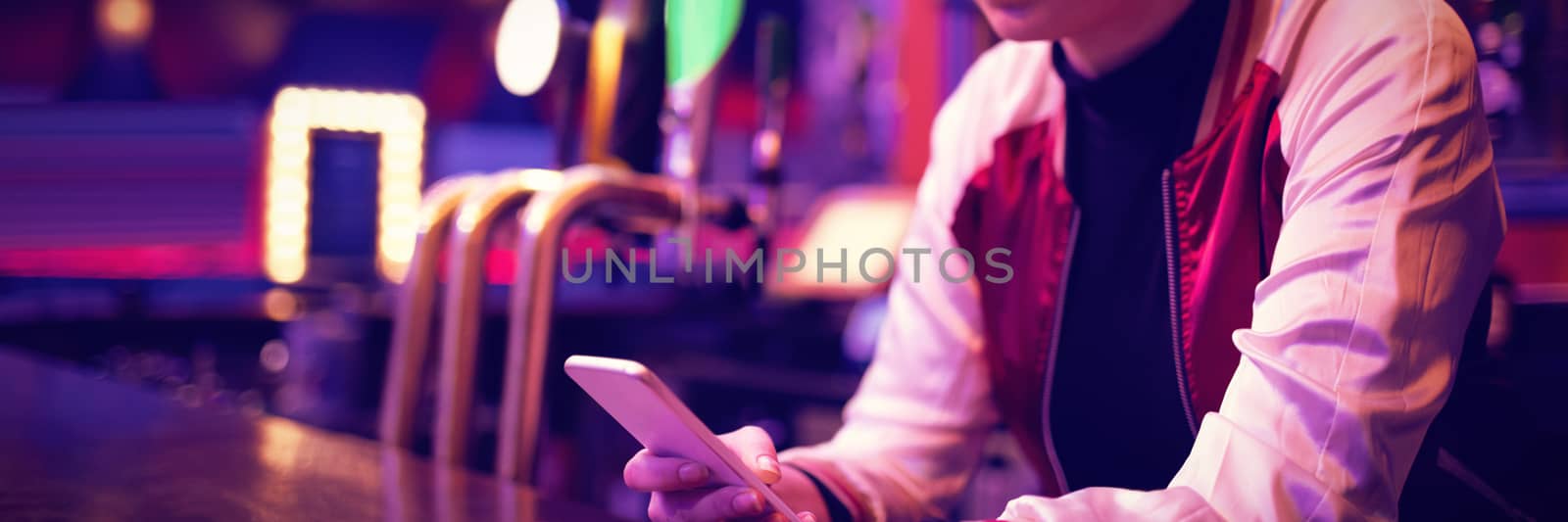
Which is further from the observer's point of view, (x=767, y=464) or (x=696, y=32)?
(x=696, y=32)

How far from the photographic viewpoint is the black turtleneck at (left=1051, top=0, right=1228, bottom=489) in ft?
2.58

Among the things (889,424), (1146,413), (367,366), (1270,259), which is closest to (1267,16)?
(1270,259)

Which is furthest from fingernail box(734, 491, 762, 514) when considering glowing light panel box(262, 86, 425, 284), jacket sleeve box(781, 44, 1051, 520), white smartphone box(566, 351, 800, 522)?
glowing light panel box(262, 86, 425, 284)

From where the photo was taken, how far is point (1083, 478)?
2.84ft

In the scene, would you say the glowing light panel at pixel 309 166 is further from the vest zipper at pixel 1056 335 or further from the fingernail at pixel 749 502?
the fingernail at pixel 749 502

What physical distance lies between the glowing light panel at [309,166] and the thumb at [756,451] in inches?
226

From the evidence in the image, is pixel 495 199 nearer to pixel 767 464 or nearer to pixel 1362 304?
pixel 767 464

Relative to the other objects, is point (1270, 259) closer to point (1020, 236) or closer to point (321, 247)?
point (1020, 236)

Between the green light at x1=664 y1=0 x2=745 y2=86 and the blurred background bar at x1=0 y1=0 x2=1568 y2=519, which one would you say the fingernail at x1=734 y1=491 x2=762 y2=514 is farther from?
the green light at x1=664 y1=0 x2=745 y2=86

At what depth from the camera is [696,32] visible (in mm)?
1122

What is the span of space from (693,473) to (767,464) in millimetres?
45

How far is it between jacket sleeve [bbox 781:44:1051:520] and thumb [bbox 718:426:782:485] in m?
0.17

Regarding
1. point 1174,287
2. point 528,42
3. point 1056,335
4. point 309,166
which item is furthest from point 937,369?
point 309,166

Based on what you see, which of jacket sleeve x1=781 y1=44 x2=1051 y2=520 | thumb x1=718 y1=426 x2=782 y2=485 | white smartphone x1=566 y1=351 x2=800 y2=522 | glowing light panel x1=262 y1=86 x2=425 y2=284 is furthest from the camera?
glowing light panel x1=262 y1=86 x2=425 y2=284
